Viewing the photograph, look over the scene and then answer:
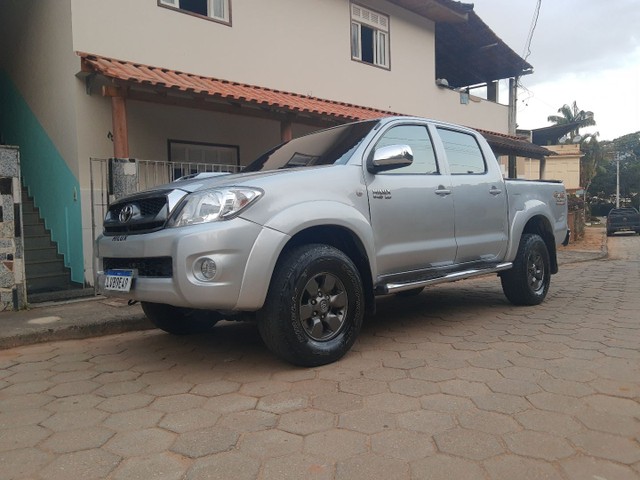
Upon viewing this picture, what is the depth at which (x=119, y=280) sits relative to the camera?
3.28 meters

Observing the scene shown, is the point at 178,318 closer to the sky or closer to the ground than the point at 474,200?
closer to the ground

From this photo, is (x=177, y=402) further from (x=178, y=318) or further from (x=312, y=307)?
(x=178, y=318)

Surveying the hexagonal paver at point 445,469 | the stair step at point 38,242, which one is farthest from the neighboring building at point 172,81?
the hexagonal paver at point 445,469

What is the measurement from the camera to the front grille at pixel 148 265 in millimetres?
Result: 2972

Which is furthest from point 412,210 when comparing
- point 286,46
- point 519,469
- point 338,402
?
point 286,46

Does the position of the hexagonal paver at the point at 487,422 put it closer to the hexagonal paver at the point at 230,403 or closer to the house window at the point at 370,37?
the hexagonal paver at the point at 230,403

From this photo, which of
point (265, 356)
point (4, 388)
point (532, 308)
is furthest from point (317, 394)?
point (532, 308)

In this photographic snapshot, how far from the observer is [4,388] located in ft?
10.2

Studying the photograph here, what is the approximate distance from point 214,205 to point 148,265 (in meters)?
0.61

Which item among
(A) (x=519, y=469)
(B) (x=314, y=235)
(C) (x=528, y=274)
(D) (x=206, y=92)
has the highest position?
(D) (x=206, y=92)

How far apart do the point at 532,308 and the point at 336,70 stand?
702 centimetres

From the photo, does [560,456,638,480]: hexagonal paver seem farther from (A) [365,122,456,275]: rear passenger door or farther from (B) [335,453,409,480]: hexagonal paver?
(A) [365,122,456,275]: rear passenger door

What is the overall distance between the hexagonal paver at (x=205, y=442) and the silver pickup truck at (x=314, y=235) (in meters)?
0.74

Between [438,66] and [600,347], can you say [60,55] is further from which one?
[438,66]
